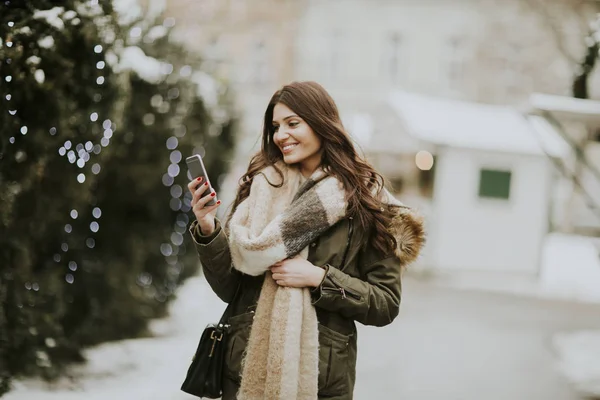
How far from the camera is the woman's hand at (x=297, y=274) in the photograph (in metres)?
2.13

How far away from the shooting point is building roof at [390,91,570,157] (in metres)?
13.7

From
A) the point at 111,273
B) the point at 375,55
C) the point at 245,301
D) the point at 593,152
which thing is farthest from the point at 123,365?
the point at 375,55

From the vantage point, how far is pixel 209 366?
224cm

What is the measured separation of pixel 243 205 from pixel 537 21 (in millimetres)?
14372

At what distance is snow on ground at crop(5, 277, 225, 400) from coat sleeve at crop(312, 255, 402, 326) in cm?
309

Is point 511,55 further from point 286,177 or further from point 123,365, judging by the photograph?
Answer: point 286,177

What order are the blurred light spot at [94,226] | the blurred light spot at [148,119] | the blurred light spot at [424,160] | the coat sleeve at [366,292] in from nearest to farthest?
the coat sleeve at [366,292], the blurred light spot at [94,226], the blurred light spot at [148,119], the blurred light spot at [424,160]

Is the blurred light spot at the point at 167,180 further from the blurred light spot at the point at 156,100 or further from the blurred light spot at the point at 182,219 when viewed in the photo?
the blurred light spot at the point at 156,100

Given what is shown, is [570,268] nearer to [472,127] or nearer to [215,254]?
[472,127]

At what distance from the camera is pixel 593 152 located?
529 inches

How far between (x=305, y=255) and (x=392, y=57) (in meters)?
17.9

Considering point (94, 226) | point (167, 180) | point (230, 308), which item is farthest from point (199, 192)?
point (167, 180)

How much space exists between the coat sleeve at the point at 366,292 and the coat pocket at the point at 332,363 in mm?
81

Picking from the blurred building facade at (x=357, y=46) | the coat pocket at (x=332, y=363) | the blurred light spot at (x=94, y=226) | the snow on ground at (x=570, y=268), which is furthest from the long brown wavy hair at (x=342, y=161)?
the blurred building facade at (x=357, y=46)
